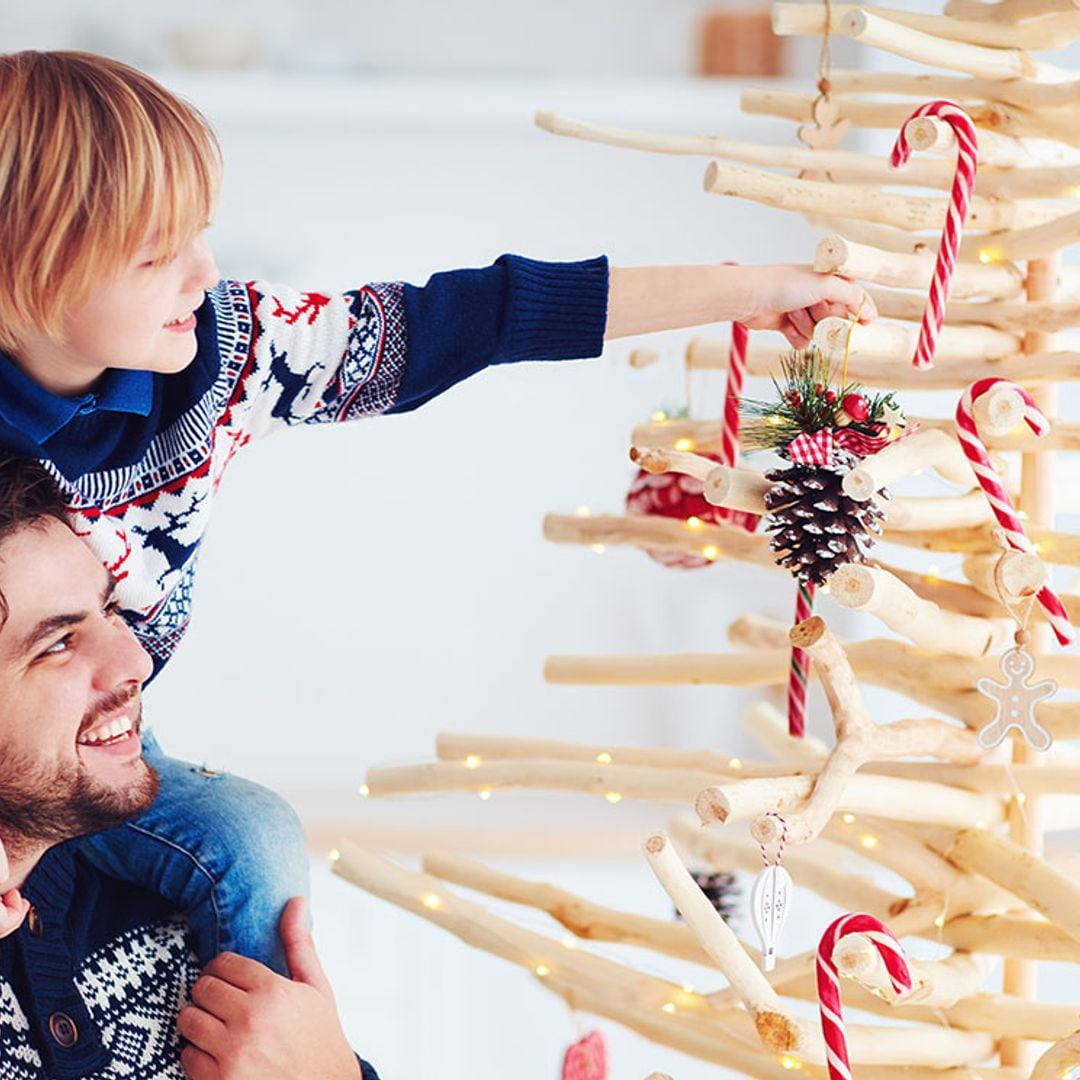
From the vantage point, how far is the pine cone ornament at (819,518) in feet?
2.71

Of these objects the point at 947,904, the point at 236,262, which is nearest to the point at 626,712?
the point at 236,262

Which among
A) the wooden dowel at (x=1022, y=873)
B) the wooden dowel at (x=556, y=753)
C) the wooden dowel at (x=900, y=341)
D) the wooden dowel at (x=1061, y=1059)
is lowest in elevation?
the wooden dowel at (x=556, y=753)

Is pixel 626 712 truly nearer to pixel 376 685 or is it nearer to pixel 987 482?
pixel 376 685

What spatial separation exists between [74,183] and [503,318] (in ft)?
0.87

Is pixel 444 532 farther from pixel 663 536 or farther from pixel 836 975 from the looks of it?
pixel 836 975

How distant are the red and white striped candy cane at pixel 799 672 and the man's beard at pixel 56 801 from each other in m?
0.39

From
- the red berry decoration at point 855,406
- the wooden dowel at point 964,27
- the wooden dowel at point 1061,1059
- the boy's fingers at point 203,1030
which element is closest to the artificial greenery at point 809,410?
the red berry decoration at point 855,406

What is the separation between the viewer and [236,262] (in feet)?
6.99

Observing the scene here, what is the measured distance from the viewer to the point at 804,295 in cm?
92

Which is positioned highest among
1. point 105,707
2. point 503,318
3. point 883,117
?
point 883,117

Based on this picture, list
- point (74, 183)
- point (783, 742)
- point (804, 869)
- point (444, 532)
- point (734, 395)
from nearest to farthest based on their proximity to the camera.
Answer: point (74, 183) < point (734, 395) < point (804, 869) < point (783, 742) < point (444, 532)

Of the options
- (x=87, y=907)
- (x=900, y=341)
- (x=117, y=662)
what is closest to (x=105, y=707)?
(x=117, y=662)

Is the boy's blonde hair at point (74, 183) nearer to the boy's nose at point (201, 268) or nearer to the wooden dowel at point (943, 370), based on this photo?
the boy's nose at point (201, 268)

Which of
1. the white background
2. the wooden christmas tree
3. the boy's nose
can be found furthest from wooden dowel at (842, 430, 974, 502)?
the white background
